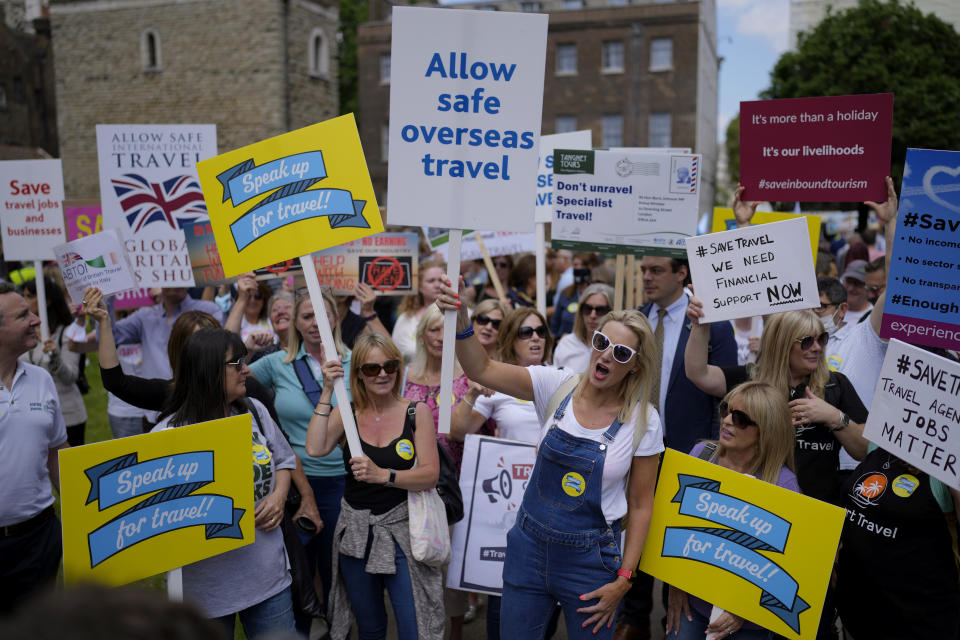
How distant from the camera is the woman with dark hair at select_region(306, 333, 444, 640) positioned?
137 inches

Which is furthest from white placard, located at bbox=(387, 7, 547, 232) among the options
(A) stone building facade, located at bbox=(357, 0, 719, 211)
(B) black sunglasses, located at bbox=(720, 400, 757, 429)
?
(A) stone building facade, located at bbox=(357, 0, 719, 211)

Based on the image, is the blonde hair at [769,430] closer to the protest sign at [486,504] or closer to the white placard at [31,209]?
the protest sign at [486,504]

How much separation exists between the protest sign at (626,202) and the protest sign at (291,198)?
2.20 m

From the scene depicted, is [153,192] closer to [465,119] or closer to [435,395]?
[435,395]

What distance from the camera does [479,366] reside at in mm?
3062

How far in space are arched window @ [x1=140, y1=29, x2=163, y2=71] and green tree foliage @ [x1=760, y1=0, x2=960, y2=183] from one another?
24.4 meters

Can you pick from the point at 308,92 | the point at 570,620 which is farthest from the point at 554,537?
the point at 308,92

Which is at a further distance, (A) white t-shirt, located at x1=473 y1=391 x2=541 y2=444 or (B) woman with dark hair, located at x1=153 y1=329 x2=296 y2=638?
(A) white t-shirt, located at x1=473 y1=391 x2=541 y2=444

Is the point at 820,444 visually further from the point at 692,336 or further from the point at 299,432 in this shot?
the point at 299,432

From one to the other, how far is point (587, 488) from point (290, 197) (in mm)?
1822

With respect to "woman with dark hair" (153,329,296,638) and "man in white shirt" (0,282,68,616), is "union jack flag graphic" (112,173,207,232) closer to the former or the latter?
"man in white shirt" (0,282,68,616)

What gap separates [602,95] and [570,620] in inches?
1403

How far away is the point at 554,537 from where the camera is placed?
9.58 feet

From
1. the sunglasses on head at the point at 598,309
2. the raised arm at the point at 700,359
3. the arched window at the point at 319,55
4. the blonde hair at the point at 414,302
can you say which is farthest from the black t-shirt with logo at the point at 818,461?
the arched window at the point at 319,55
